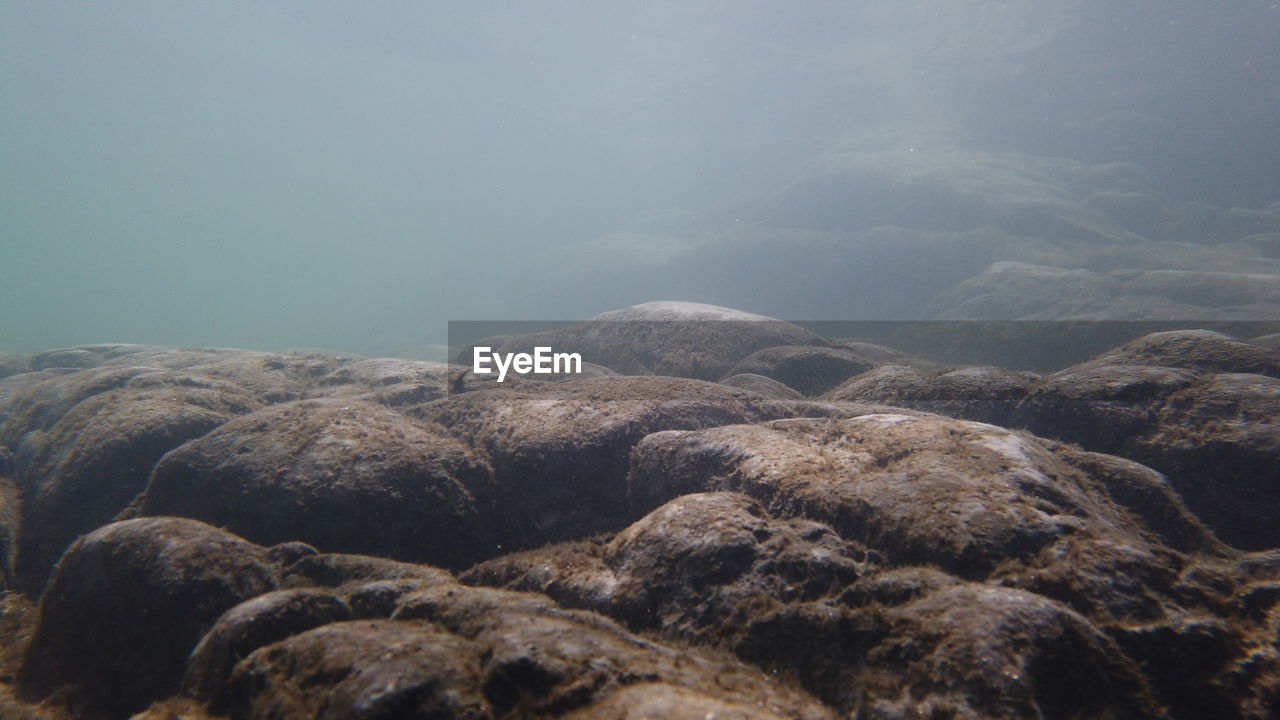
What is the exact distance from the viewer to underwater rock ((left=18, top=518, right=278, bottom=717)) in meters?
3.53

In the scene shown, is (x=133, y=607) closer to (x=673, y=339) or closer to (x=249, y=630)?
(x=249, y=630)

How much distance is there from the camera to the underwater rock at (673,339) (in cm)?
1177

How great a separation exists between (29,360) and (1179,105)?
72.4 m

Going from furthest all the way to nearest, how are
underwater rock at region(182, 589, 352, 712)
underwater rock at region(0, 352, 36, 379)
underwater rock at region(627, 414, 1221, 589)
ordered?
1. underwater rock at region(0, 352, 36, 379)
2. underwater rock at region(627, 414, 1221, 589)
3. underwater rock at region(182, 589, 352, 712)

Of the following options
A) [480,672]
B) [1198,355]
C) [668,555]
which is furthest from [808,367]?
[480,672]

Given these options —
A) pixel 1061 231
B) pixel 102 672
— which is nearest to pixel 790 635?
pixel 102 672

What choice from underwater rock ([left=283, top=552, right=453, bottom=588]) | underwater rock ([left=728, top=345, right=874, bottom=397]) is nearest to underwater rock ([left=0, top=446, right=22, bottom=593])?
underwater rock ([left=283, top=552, right=453, bottom=588])

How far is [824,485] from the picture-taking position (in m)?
3.90

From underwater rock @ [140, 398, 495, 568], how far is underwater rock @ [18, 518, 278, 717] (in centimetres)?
72

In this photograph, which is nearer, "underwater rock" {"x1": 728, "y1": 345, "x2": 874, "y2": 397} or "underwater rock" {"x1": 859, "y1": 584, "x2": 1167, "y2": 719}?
"underwater rock" {"x1": 859, "y1": 584, "x2": 1167, "y2": 719}

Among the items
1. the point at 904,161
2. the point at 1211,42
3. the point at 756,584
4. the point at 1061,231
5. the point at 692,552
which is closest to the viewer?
the point at 756,584

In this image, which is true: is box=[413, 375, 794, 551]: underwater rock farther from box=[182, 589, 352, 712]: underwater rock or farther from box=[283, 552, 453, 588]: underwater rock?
box=[182, 589, 352, 712]: underwater rock

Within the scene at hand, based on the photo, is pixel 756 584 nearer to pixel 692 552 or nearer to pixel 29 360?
pixel 692 552

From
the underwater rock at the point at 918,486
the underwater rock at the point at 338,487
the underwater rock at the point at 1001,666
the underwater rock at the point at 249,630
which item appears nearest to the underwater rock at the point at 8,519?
the underwater rock at the point at 338,487
